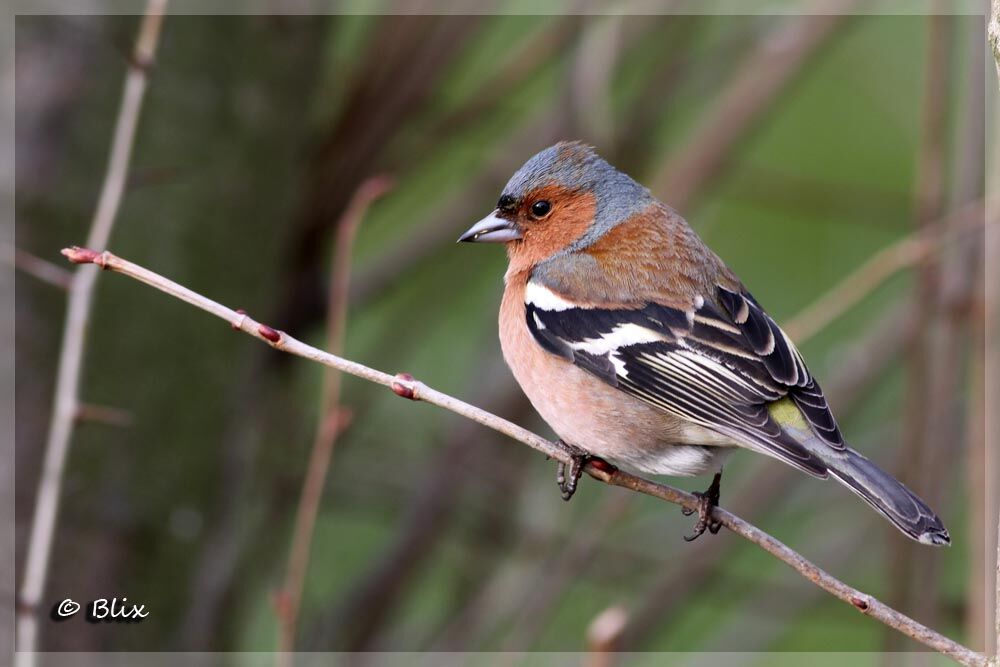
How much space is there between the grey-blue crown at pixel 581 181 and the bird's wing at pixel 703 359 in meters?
0.38

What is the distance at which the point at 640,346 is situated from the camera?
3.09m

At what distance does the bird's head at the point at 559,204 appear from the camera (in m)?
3.60

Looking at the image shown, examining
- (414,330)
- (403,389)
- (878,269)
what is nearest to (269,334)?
(403,389)

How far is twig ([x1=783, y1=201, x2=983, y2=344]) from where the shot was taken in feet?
10.9

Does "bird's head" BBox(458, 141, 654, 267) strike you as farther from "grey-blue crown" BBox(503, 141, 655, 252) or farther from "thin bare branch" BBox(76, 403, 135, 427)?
"thin bare branch" BBox(76, 403, 135, 427)

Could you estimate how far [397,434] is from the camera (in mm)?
4953

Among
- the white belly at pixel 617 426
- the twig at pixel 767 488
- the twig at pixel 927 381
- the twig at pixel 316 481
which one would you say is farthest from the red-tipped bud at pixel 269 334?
the twig at pixel 927 381

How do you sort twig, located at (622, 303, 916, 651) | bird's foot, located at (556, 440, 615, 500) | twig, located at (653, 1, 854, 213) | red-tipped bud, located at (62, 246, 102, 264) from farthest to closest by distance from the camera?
twig, located at (653, 1, 854, 213) < twig, located at (622, 303, 916, 651) < bird's foot, located at (556, 440, 615, 500) < red-tipped bud, located at (62, 246, 102, 264)

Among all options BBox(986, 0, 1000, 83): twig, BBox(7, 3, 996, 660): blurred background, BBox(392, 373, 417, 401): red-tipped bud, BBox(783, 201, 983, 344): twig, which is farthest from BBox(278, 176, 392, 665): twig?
BBox(986, 0, 1000, 83): twig

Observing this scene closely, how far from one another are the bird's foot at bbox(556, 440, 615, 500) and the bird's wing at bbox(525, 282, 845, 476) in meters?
0.20

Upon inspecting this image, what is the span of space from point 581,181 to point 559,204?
0.10m

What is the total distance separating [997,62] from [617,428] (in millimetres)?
1493

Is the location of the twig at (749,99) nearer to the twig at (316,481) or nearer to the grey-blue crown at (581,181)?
the grey-blue crown at (581,181)

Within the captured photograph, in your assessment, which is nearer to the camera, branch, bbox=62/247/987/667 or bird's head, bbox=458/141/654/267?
branch, bbox=62/247/987/667
